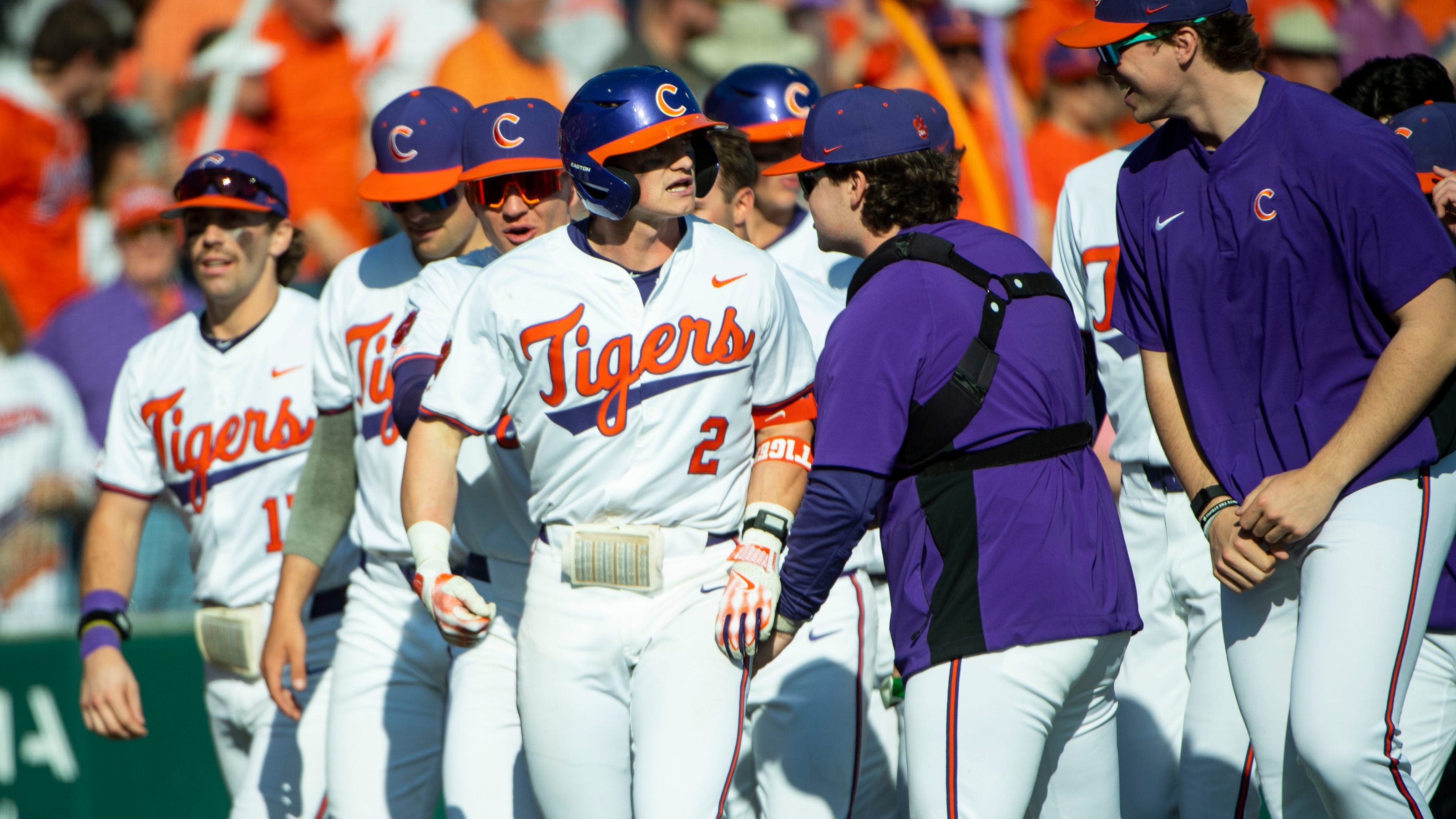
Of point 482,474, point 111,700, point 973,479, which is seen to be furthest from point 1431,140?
point 111,700

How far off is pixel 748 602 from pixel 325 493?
2.13 metres

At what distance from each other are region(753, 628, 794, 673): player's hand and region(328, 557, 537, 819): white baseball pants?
1.08 meters

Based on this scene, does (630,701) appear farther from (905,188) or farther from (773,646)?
(905,188)

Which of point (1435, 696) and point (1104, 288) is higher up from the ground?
point (1104, 288)

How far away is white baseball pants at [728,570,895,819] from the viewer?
14.0 feet

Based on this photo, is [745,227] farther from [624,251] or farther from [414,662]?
[414,662]

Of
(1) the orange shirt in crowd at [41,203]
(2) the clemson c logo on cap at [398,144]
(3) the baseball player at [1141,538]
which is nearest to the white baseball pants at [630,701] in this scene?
(3) the baseball player at [1141,538]

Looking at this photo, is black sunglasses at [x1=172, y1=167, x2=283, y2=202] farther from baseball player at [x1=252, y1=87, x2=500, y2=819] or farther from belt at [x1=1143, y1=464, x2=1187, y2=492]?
belt at [x1=1143, y1=464, x2=1187, y2=492]

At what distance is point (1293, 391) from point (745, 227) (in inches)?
88.6

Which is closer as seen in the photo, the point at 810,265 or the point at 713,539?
the point at 713,539

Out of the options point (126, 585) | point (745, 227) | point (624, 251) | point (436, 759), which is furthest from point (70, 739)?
point (624, 251)

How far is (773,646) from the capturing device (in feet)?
11.1

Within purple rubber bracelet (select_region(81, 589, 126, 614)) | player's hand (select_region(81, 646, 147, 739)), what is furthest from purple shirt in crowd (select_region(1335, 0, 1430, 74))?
player's hand (select_region(81, 646, 147, 739))

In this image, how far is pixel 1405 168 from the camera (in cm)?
317
